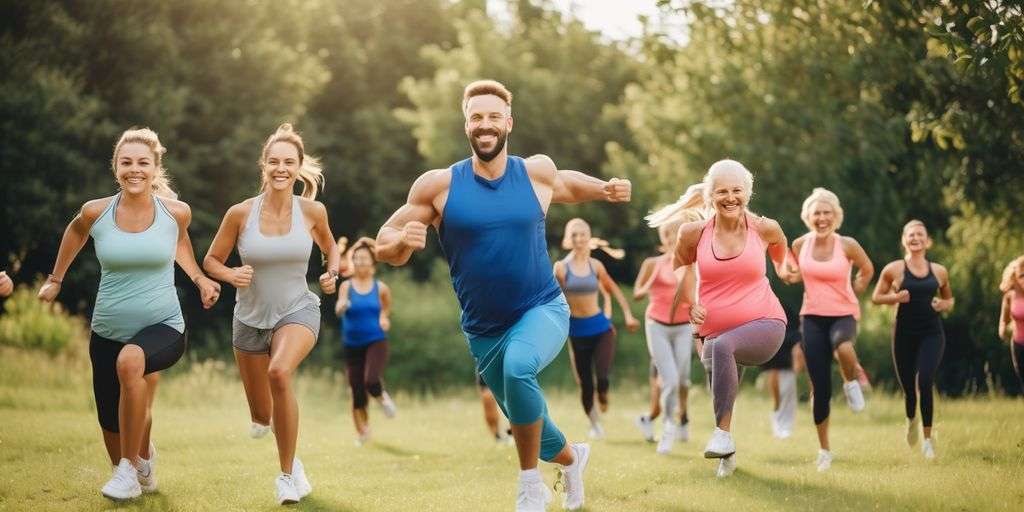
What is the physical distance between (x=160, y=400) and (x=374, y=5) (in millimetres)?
26247

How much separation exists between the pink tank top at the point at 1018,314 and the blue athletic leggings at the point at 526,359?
240 inches

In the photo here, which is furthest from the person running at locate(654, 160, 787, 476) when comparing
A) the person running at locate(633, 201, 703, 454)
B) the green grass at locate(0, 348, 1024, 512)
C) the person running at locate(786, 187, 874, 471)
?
the person running at locate(633, 201, 703, 454)

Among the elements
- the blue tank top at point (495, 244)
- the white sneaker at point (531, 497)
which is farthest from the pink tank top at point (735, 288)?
the white sneaker at point (531, 497)

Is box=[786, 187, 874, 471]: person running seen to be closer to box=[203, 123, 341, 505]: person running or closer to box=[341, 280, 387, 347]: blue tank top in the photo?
box=[203, 123, 341, 505]: person running

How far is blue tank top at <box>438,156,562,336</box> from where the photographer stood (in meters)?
6.46

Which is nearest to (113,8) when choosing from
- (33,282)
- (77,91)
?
(77,91)

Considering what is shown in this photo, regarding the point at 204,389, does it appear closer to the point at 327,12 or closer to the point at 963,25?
the point at 963,25

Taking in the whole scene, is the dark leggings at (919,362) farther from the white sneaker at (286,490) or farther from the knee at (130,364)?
the knee at (130,364)

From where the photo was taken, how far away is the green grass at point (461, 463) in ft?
25.8

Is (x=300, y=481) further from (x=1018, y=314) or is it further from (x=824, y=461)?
(x=1018, y=314)

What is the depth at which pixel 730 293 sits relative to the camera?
7883mm

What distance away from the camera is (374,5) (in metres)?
40.3

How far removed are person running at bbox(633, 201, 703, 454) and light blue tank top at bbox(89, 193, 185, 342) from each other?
5.48 m

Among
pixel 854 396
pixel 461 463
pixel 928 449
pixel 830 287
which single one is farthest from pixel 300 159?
pixel 928 449
